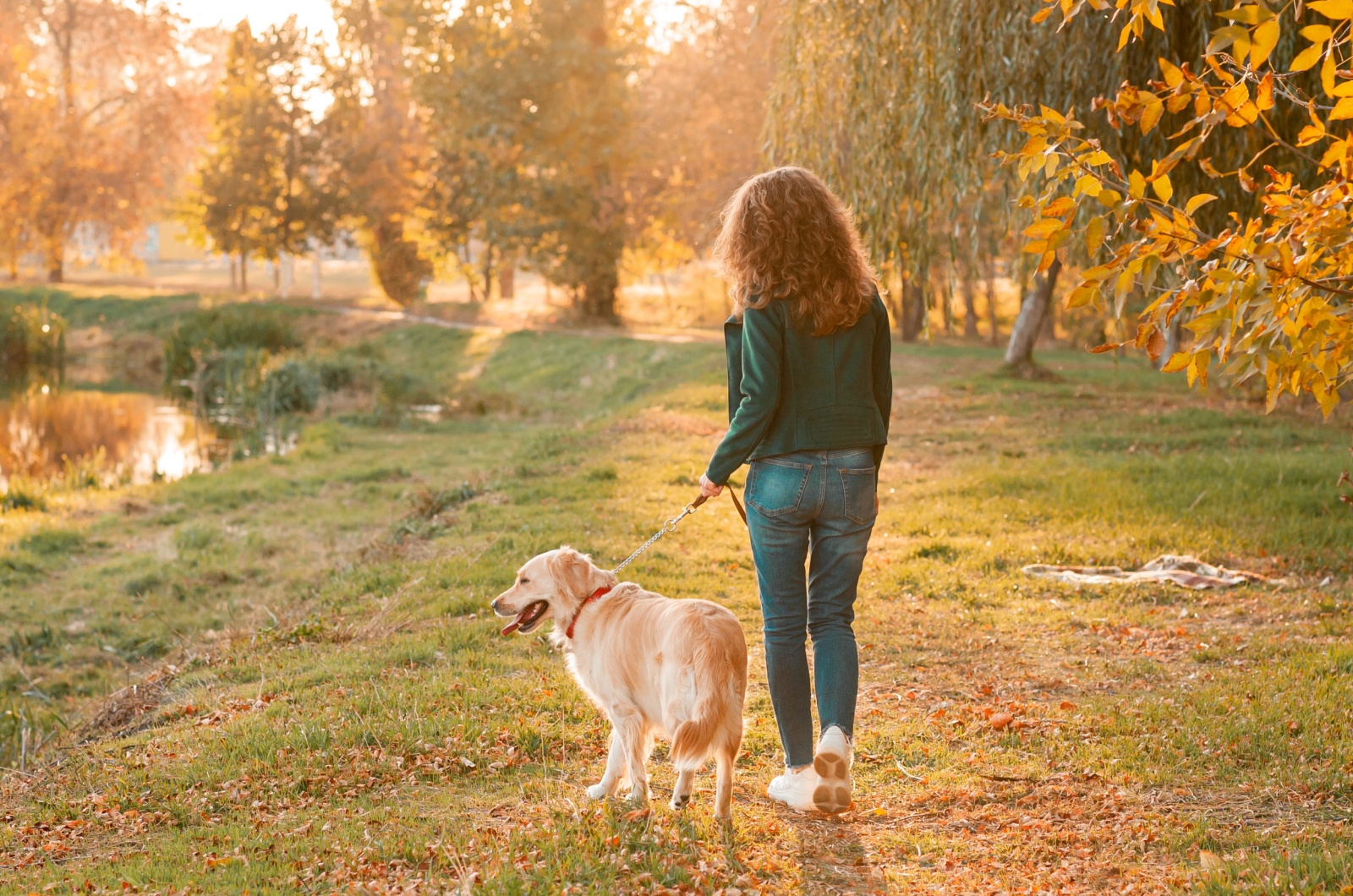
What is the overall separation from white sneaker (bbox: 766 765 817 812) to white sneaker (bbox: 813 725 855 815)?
0.16 ft

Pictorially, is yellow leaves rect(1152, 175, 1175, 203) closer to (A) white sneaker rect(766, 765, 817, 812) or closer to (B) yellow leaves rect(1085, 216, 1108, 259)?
(B) yellow leaves rect(1085, 216, 1108, 259)

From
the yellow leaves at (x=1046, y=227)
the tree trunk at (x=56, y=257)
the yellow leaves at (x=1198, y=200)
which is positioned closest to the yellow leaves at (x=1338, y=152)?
the yellow leaves at (x=1198, y=200)

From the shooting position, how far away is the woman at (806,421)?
436 cm

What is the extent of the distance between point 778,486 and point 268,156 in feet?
145

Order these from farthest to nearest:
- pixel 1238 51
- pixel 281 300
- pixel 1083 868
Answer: pixel 281 300 < pixel 1083 868 < pixel 1238 51

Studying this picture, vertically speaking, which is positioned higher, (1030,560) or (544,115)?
(544,115)

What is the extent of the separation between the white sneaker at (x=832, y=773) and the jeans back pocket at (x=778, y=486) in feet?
2.85

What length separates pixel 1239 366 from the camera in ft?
12.1

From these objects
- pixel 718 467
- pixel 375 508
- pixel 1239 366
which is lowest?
pixel 375 508

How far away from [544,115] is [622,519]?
84.6ft

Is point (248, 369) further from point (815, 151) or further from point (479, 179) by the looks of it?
point (815, 151)

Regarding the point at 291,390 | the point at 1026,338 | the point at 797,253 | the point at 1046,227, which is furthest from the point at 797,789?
the point at 291,390

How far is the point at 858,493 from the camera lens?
4449 millimetres

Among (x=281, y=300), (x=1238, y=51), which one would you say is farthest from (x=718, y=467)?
(x=281, y=300)
